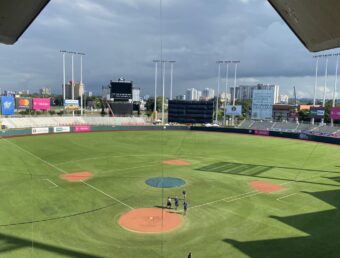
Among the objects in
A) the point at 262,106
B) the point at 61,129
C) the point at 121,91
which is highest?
the point at 121,91

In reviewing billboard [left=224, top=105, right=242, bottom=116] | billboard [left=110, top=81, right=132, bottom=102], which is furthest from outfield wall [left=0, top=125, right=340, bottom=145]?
billboard [left=110, top=81, right=132, bottom=102]

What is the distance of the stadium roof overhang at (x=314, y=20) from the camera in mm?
5188

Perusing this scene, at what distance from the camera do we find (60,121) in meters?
94.7

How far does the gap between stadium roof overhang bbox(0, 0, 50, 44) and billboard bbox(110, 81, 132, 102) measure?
341 ft

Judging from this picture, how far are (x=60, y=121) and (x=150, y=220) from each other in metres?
78.9

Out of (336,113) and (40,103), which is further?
(40,103)

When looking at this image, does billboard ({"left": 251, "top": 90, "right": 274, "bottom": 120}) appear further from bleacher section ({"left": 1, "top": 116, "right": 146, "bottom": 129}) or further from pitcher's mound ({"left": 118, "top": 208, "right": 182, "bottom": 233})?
pitcher's mound ({"left": 118, "top": 208, "right": 182, "bottom": 233})

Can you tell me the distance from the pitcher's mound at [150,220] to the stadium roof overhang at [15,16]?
56.6 ft

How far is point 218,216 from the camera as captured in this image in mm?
24359

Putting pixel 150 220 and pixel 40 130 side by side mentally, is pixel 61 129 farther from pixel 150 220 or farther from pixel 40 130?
pixel 150 220

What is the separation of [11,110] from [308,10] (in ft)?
275

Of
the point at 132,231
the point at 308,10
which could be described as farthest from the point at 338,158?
the point at 308,10

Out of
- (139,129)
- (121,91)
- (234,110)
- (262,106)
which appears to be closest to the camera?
(139,129)

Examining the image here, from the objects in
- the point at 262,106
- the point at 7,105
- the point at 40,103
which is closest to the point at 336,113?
the point at 262,106
